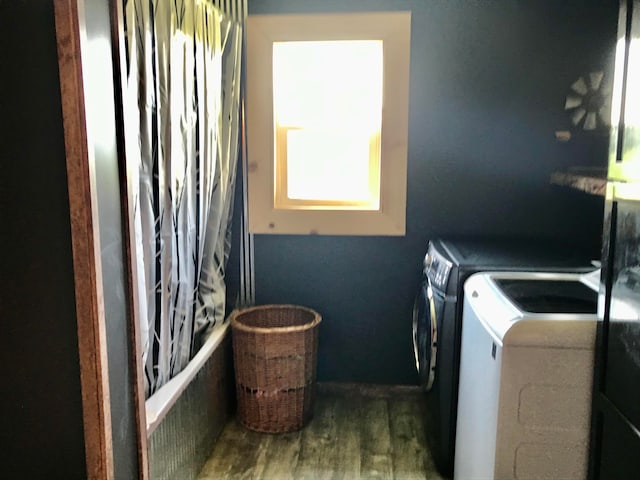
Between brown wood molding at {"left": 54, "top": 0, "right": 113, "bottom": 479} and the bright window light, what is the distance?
167 cm

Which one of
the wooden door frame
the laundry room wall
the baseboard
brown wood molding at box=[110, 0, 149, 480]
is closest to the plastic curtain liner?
brown wood molding at box=[110, 0, 149, 480]

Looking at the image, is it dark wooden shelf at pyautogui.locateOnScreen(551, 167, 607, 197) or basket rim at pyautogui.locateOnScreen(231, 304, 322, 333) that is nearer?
dark wooden shelf at pyautogui.locateOnScreen(551, 167, 607, 197)

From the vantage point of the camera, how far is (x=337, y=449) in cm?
255

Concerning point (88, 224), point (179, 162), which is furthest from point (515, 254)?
point (88, 224)

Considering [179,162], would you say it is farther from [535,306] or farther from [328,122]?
[535,306]

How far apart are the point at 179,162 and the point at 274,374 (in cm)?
109

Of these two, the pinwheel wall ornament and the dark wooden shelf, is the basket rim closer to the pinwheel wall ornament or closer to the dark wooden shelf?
the dark wooden shelf

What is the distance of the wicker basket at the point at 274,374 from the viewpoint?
8.55 feet

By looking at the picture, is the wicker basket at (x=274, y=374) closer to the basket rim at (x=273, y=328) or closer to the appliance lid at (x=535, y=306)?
the basket rim at (x=273, y=328)

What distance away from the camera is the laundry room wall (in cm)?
277

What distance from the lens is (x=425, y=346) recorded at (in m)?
2.50

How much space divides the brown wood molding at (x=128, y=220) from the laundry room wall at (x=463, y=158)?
1.49 m

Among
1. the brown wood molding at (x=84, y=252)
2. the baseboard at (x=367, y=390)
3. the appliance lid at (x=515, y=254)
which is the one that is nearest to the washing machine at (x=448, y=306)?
the appliance lid at (x=515, y=254)

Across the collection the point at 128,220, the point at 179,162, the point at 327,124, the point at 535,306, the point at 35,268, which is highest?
the point at 327,124
